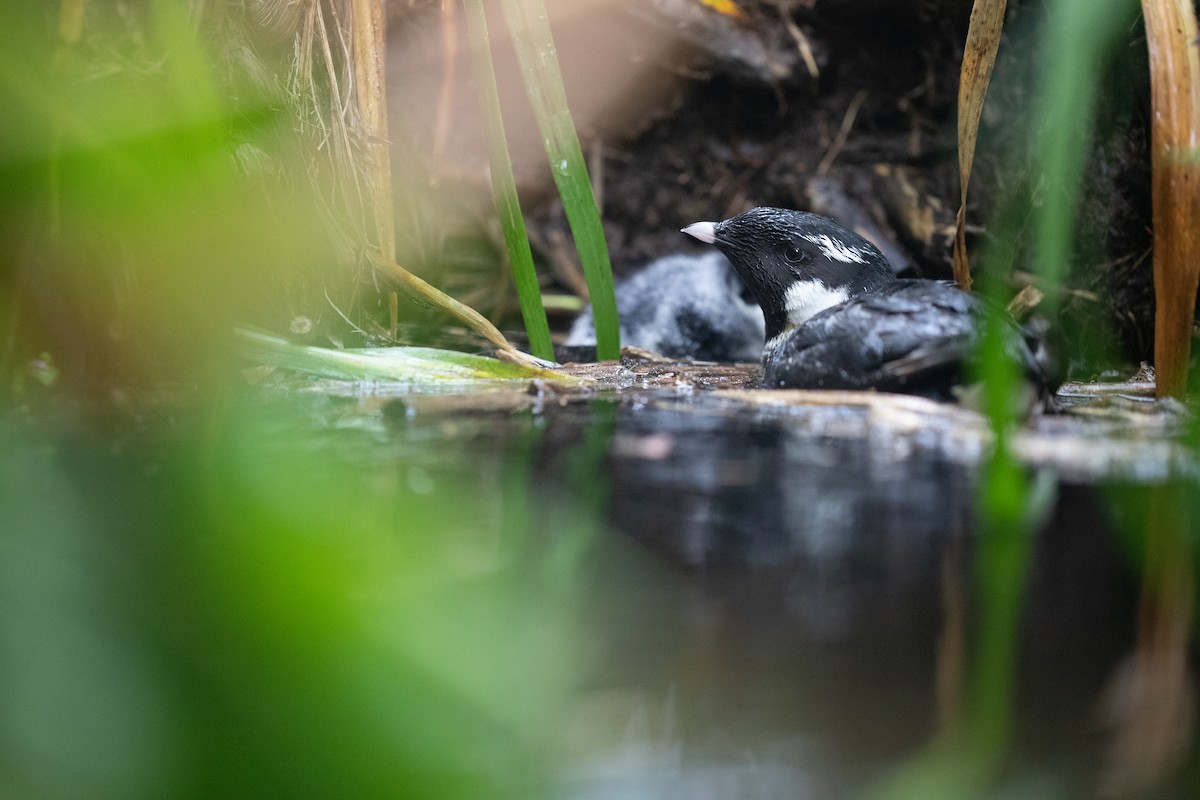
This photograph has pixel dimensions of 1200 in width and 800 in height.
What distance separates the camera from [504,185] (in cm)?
388

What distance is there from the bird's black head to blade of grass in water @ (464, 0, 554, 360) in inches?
39.6

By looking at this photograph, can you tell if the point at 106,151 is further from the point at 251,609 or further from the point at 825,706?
the point at 825,706

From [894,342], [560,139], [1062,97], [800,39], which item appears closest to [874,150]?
[800,39]

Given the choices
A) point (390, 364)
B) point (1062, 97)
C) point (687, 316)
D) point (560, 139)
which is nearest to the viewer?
point (1062, 97)

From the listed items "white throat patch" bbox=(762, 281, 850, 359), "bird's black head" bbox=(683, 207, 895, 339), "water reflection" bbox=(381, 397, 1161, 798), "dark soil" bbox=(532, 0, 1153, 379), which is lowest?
"water reflection" bbox=(381, 397, 1161, 798)

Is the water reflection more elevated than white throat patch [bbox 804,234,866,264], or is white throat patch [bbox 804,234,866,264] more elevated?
white throat patch [bbox 804,234,866,264]

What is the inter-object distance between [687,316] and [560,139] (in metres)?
2.20

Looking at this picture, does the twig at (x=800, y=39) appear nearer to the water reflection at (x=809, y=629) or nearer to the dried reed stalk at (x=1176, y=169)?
the dried reed stalk at (x=1176, y=169)

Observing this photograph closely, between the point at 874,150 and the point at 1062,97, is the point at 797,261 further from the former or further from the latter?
the point at 874,150

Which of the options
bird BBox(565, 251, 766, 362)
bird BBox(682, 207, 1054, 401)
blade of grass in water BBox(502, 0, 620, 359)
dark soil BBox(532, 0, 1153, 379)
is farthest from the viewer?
bird BBox(565, 251, 766, 362)

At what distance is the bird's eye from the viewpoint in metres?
4.21

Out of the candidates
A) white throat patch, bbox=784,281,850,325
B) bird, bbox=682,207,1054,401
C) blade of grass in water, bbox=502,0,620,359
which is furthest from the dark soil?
blade of grass in water, bbox=502,0,620,359

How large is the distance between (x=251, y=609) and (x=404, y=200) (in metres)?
5.23

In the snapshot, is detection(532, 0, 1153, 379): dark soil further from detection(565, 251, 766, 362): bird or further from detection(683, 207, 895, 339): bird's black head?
detection(683, 207, 895, 339): bird's black head
